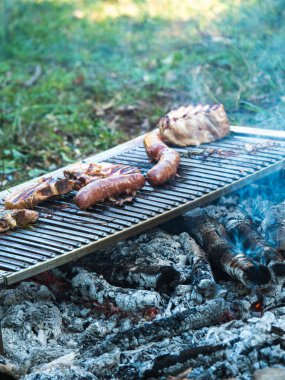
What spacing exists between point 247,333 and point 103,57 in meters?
8.98

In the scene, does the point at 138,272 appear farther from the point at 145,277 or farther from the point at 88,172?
the point at 88,172

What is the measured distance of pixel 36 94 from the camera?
36.7 feet

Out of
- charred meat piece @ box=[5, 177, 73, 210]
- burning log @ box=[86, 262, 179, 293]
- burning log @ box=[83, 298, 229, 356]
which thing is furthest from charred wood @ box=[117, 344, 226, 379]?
charred meat piece @ box=[5, 177, 73, 210]

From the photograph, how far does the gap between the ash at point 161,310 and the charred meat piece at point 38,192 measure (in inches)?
23.3

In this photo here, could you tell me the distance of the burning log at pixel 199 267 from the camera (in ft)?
17.0

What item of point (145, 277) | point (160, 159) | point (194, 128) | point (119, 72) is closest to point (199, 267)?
point (145, 277)

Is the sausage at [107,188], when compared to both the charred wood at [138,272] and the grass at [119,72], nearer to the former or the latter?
the charred wood at [138,272]

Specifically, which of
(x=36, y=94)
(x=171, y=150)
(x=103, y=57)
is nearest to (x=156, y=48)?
(x=103, y=57)

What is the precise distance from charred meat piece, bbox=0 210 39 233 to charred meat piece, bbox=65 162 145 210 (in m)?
0.41

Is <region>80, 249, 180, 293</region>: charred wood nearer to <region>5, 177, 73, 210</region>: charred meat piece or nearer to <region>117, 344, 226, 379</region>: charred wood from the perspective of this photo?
<region>5, 177, 73, 210</region>: charred meat piece

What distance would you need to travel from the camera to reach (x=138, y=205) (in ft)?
18.2

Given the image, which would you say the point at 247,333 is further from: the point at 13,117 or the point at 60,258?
the point at 13,117

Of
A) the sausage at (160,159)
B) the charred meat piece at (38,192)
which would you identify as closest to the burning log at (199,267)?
the sausage at (160,159)

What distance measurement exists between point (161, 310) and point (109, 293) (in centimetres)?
42
